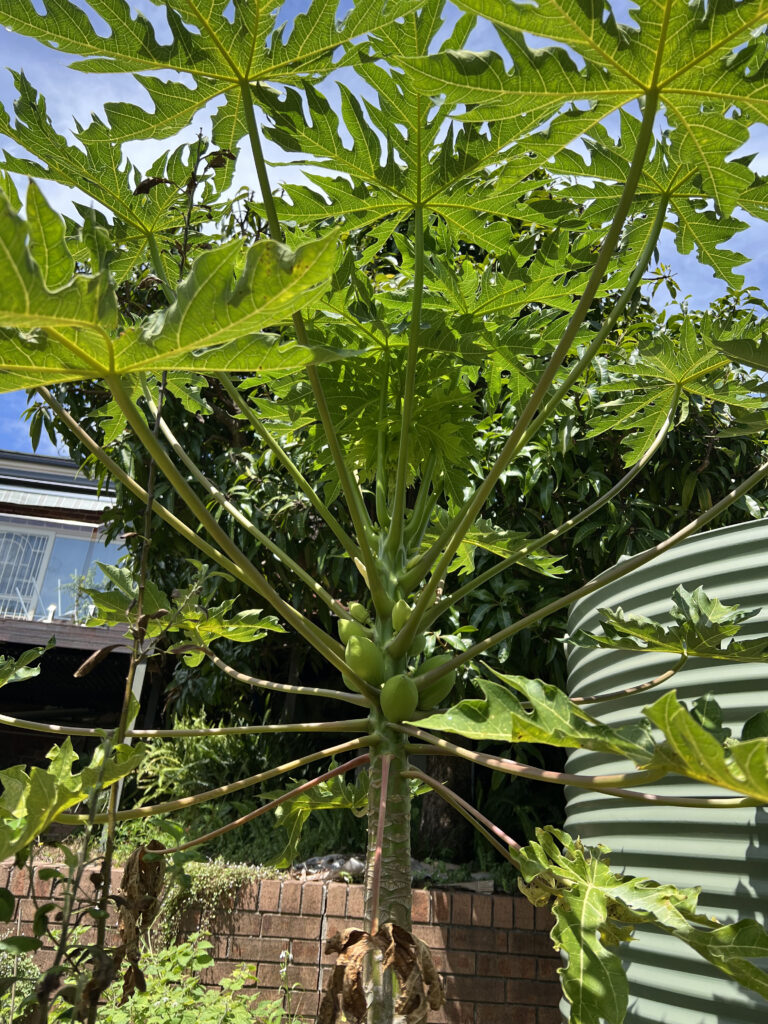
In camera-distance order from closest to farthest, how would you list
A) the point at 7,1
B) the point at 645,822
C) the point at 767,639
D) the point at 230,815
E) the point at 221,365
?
Result: the point at 221,365
the point at 7,1
the point at 767,639
the point at 645,822
the point at 230,815

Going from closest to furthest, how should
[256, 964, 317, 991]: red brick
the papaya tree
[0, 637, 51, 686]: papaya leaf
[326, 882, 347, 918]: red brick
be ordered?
the papaya tree → [0, 637, 51, 686]: papaya leaf → [256, 964, 317, 991]: red brick → [326, 882, 347, 918]: red brick

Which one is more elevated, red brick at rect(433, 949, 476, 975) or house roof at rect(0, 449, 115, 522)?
house roof at rect(0, 449, 115, 522)

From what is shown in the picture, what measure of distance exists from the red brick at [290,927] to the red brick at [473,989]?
0.64 metres

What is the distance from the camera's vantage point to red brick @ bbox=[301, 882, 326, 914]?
3.51m

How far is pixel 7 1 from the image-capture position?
3.79 ft

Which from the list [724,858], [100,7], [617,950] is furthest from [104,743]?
[617,950]

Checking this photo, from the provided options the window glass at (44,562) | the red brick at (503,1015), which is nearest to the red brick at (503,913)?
the red brick at (503,1015)

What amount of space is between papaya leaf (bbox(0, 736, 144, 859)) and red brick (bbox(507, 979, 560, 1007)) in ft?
10.2

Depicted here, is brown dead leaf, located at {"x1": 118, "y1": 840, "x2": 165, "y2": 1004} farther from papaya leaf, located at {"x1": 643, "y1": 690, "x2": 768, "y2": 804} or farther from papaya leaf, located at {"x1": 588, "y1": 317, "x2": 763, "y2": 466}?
papaya leaf, located at {"x1": 588, "y1": 317, "x2": 763, "y2": 466}

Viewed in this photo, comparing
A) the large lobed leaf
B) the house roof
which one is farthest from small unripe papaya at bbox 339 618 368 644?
the house roof

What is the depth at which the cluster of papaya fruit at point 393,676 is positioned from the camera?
126cm

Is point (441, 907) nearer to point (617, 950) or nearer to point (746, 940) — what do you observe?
point (617, 950)

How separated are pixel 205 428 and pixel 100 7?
4.28 meters

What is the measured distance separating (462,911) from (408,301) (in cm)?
299
